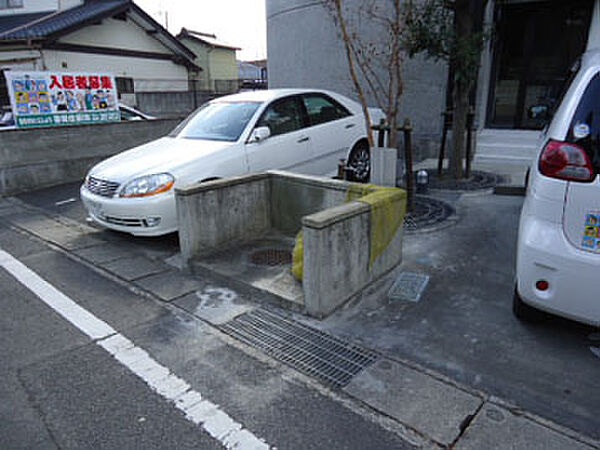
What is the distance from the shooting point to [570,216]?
2508 millimetres

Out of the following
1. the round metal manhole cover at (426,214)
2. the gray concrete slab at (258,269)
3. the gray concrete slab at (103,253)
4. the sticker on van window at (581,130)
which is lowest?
the gray concrete slab at (103,253)

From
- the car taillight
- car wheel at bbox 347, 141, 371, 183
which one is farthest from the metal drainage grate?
car wheel at bbox 347, 141, 371, 183

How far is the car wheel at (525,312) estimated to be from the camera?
3.04 metres

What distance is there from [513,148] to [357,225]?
21.3ft

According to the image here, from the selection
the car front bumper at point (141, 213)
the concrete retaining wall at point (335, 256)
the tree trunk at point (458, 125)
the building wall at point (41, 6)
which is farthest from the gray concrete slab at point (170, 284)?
the building wall at point (41, 6)

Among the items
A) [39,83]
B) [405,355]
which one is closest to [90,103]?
[39,83]

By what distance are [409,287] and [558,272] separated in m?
1.41

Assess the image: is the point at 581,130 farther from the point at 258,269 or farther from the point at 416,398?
the point at 258,269

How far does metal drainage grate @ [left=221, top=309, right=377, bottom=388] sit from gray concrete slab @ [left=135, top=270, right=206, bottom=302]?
77cm

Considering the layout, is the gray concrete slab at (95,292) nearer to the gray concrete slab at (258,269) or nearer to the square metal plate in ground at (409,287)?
the gray concrete slab at (258,269)

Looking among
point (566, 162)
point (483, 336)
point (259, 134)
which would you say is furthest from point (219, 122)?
→ point (566, 162)

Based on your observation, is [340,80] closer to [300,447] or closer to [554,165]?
[554,165]

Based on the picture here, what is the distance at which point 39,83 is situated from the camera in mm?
7809

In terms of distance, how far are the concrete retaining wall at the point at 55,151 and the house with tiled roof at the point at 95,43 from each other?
9376 mm
